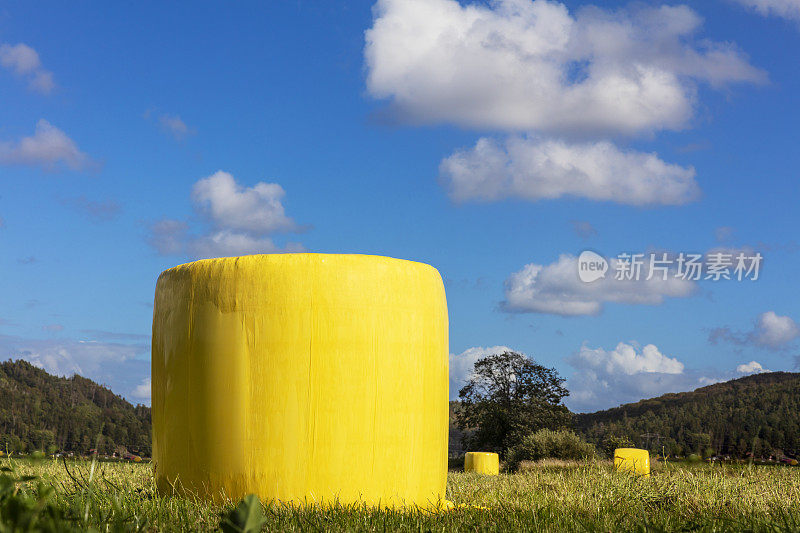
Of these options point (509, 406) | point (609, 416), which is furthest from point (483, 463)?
point (609, 416)

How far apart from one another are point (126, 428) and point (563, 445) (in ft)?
57.5

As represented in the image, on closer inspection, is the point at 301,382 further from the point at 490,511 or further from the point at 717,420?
the point at 717,420

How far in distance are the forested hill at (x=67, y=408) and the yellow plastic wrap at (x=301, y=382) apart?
15391mm

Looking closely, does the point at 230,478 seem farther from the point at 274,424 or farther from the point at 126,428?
the point at 126,428

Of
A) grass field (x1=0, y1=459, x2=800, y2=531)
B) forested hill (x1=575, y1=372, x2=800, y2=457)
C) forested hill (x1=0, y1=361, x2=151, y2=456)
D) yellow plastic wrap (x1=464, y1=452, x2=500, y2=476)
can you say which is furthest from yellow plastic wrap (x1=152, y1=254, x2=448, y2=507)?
forested hill (x1=575, y1=372, x2=800, y2=457)

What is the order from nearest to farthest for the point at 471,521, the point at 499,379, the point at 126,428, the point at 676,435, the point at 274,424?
1. the point at 471,521
2. the point at 274,424
3. the point at 126,428
4. the point at 676,435
5. the point at 499,379

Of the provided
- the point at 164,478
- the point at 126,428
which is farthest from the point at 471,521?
the point at 126,428

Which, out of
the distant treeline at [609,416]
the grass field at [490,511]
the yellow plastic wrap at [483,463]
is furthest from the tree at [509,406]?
the grass field at [490,511]

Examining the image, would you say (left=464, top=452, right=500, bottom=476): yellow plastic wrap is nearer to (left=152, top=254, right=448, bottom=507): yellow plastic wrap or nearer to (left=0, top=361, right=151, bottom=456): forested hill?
(left=0, top=361, right=151, bottom=456): forested hill

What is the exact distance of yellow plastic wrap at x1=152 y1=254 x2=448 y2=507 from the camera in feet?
14.9

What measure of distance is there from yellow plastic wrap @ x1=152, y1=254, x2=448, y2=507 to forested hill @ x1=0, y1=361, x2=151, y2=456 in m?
15.4

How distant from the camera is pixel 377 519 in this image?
399 cm

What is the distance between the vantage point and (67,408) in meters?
30.1

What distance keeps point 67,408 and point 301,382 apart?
30.2 m
